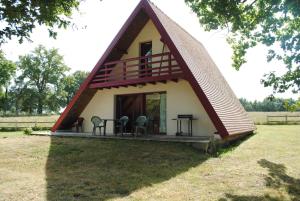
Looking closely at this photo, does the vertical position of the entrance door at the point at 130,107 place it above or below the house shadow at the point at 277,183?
above

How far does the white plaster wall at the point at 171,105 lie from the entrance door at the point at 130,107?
298mm

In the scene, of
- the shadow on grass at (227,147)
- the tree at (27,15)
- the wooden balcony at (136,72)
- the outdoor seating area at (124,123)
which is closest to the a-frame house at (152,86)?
the wooden balcony at (136,72)

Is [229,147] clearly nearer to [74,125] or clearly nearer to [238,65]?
[238,65]

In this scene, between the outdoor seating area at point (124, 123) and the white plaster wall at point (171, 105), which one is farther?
the white plaster wall at point (171, 105)

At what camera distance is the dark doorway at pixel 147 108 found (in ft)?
48.5

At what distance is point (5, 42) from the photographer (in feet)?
17.2

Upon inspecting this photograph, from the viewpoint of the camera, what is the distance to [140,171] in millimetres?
8469

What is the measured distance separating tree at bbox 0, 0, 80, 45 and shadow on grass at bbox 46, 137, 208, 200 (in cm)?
324

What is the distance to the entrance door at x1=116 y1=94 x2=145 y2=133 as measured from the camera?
1560 centimetres

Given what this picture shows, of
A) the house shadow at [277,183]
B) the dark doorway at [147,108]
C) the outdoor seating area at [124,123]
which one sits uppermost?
the dark doorway at [147,108]

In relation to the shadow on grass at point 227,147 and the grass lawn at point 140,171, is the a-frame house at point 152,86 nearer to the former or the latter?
the shadow on grass at point 227,147

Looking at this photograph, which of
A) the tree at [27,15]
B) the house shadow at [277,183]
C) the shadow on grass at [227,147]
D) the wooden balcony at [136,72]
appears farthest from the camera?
the wooden balcony at [136,72]

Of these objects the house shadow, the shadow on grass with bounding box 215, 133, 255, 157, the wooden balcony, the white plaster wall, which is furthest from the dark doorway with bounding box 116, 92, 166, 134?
the house shadow

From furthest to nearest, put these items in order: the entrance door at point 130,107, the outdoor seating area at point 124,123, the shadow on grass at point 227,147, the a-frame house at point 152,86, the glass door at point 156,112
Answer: the entrance door at point 130,107, the glass door at point 156,112, the outdoor seating area at point 124,123, the a-frame house at point 152,86, the shadow on grass at point 227,147
